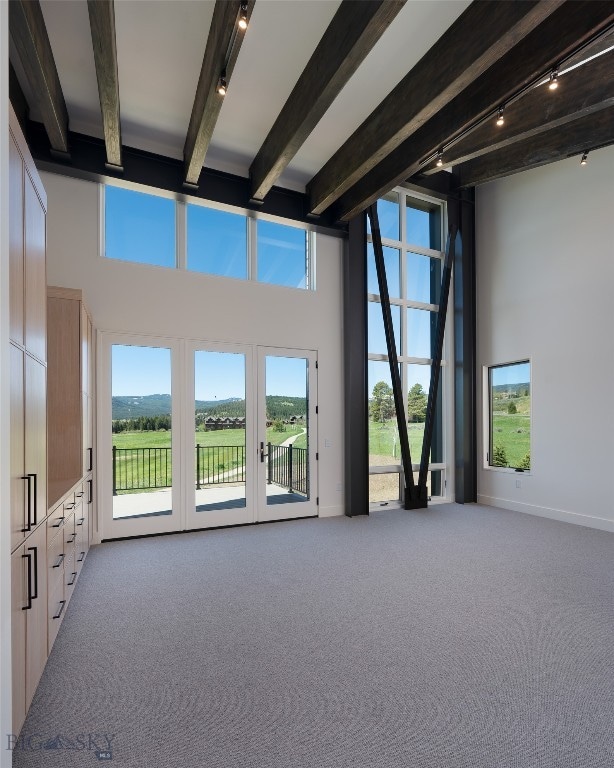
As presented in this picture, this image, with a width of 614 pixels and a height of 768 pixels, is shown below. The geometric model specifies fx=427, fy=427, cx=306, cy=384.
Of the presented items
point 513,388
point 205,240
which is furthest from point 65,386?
point 513,388

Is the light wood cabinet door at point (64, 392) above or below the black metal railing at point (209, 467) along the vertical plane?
above

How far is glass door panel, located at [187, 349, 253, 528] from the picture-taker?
5254 mm

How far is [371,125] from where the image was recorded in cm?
438

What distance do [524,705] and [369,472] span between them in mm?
4215

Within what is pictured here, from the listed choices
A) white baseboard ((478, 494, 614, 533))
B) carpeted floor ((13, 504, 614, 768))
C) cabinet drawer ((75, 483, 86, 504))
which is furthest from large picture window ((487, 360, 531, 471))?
cabinet drawer ((75, 483, 86, 504))

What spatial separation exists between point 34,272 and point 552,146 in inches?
217

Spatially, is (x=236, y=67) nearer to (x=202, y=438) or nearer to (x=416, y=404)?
(x=202, y=438)

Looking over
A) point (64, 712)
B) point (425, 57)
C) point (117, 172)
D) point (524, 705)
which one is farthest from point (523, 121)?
point (64, 712)

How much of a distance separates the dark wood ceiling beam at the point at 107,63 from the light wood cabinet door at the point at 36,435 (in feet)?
7.77

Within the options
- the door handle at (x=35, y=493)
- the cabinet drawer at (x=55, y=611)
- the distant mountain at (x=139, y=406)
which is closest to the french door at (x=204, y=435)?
the distant mountain at (x=139, y=406)

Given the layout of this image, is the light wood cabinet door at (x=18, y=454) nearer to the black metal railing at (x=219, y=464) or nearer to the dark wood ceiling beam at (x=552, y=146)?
the black metal railing at (x=219, y=464)

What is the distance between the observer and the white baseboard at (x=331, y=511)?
594cm

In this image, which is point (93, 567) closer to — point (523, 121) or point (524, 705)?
point (524, 705)

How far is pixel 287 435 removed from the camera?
229 inches
